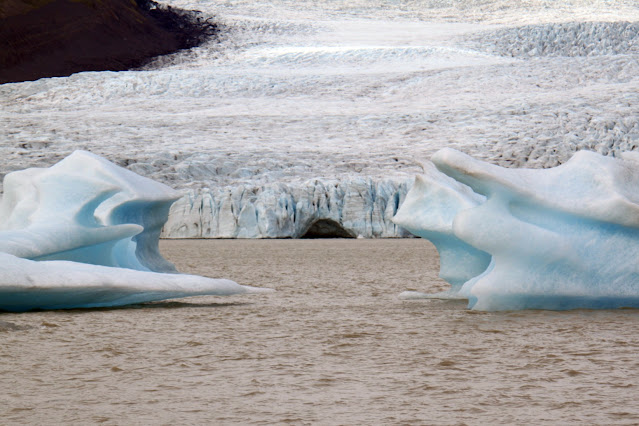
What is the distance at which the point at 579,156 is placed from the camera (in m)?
3.54

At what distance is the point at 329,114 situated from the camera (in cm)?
1722

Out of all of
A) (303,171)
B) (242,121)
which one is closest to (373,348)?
(303,171)

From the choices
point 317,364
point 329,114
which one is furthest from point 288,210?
point 317,364

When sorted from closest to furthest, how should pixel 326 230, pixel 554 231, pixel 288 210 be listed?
pixel 554 231, pixel 288 210, pixel 326 230

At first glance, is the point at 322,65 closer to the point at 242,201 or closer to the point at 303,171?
the point at 303,171

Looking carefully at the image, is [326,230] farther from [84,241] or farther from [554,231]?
[554,231]

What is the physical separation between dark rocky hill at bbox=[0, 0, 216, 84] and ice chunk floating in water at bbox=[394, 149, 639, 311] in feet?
87.8

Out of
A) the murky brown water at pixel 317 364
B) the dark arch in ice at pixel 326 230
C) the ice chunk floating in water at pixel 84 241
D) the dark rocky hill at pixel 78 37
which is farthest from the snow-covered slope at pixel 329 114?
the murky brown water at pixel 317 364

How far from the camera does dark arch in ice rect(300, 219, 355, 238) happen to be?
12.3 m

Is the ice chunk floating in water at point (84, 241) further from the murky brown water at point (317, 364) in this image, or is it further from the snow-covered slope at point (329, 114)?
the snow-covered slope at point (329, 114)

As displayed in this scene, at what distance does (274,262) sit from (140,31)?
86.3 feet

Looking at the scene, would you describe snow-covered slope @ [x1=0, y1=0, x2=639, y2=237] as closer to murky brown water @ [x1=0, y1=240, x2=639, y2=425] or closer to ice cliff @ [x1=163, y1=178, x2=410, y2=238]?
ice cliff @ [x1=163, y1=178, x2=410, y2=238]

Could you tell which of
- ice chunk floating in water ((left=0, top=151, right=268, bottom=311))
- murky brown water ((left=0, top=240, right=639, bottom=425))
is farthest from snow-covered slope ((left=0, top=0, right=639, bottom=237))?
murky brown water ((left=0, top=240, right=639, bottom=425))

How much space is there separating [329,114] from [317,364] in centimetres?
1511
